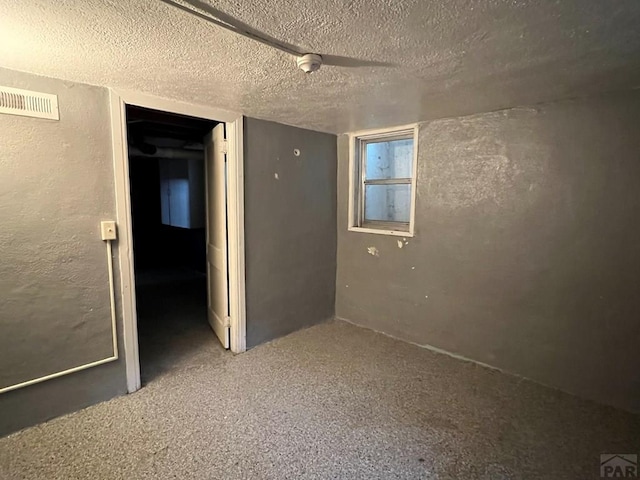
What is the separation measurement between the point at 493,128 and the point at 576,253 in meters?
1.02

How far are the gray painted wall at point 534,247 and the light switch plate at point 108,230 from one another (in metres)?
2.19

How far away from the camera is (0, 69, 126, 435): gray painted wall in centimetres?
173

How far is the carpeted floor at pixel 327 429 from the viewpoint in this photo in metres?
1.60

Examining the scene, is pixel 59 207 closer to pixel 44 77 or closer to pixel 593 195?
pixel 44 77

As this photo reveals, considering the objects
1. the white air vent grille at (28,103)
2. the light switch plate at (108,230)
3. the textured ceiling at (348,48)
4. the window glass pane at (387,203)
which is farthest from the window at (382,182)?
the white air vent grille at (28,103)

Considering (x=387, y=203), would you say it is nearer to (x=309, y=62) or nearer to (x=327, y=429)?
(x=309, y=62)

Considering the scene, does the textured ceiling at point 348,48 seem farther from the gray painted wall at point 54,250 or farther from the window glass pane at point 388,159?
the window glass pane at point 388,159

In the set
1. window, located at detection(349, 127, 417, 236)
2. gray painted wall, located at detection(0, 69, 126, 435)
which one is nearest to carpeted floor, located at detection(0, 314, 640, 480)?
gray painted wall, located at detection(0, 69, 126, 435)

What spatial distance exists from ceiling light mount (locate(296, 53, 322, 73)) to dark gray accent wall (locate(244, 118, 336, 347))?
4.06 feet

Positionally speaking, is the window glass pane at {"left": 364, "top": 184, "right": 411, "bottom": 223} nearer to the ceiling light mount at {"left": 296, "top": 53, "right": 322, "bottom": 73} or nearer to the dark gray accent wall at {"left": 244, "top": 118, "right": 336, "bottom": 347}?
the dark gray accent wall at {"left": 244, "top": 118, "right": 336, "bottom": 347}

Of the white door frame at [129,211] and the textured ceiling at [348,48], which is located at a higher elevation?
the textured ceiling at [348,48]

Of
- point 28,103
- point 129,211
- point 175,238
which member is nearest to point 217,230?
point 129,211

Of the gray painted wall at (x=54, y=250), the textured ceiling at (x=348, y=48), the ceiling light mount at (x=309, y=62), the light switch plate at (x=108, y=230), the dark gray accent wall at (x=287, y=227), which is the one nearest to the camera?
the textured ceiling at (x=348, y=48)

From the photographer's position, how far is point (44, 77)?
1.75m
